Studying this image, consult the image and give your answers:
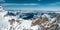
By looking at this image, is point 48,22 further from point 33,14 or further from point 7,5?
point 7,5

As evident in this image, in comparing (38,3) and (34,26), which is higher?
(38,3)

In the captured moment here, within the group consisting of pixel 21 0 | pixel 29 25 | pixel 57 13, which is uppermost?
pixel 21 0

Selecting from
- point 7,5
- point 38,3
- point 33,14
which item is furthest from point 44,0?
point 7,5

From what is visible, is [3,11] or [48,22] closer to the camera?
[48,22]

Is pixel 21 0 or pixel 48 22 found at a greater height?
pixel 21 0

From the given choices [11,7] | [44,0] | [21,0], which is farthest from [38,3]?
[11,7]

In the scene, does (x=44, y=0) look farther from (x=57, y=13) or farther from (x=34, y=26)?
(x=34, y=26)

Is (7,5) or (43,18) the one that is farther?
(7,5)

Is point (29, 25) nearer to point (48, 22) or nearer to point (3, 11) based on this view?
point (48, 22)
